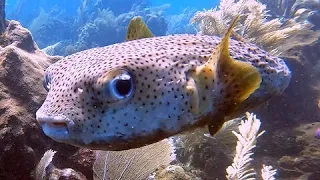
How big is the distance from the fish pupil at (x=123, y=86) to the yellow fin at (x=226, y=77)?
16.4 inches

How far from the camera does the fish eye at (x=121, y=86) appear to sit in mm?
1528

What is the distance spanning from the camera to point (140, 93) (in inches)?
62.8

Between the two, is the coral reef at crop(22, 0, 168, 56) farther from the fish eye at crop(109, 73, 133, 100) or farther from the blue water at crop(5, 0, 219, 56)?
the fish eye at crop(109, 73, 133, 100)

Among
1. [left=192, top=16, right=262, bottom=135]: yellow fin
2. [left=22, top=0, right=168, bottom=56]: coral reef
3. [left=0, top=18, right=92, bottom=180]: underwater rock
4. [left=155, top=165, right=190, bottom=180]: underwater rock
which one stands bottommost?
[left=155, top=165, right=190, bottom=180]: underwater rock

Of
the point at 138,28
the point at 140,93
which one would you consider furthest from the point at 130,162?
the point at 140,93

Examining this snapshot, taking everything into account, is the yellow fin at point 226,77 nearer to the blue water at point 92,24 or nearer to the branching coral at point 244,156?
the branching coral at point 244,156

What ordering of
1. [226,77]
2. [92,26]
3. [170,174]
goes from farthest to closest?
1. [92,26]
2. [170,174]
3. [226,77]

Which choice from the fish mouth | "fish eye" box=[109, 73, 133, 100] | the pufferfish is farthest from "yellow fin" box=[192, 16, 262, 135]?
the fish mouth

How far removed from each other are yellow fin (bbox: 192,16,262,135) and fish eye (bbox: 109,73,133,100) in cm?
41

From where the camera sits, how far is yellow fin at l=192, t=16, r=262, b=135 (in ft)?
5.65

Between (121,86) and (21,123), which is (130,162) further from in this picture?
(121,86)

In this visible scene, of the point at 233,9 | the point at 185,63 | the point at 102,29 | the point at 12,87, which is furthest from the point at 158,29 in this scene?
the point at 185,63

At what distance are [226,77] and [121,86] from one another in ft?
2.12

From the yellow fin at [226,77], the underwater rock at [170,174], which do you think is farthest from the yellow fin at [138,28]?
the underwater rock at [170,174]
